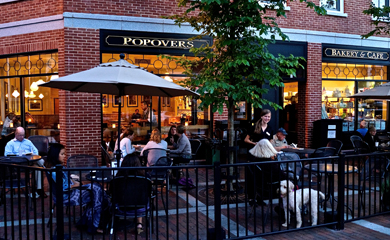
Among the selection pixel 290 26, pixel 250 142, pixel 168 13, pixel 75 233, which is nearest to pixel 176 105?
pixel 168 13

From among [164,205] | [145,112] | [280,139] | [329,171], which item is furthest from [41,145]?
[329,171]

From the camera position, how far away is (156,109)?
1146 centimetres

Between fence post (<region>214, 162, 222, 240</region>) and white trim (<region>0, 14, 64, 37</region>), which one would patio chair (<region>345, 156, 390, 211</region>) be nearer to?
fence post (<region>214, 162, 222, 240</region>)

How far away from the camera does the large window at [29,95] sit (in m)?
10.8

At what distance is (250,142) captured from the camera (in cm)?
868

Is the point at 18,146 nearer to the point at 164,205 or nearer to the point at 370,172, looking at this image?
the point at 164,205

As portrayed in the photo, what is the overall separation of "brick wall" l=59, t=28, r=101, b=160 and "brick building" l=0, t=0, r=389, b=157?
0.03 metres

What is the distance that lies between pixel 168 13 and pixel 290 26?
4355mm

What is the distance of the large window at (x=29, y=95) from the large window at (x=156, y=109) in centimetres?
154

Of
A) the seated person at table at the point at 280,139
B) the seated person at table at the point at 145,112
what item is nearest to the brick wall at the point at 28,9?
the seated person at table at the point at 145,112

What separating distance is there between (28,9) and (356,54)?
445 inches

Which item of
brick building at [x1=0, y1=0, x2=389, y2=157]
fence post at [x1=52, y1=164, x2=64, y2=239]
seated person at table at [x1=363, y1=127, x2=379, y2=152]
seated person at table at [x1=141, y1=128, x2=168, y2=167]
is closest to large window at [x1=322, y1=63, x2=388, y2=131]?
brick building at [x1=0, y1=0, x2=389, y2=157]

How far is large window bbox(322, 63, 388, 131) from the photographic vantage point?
44.9 feet

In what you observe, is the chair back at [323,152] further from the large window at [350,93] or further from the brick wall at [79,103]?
the brick wall at [79,103]
